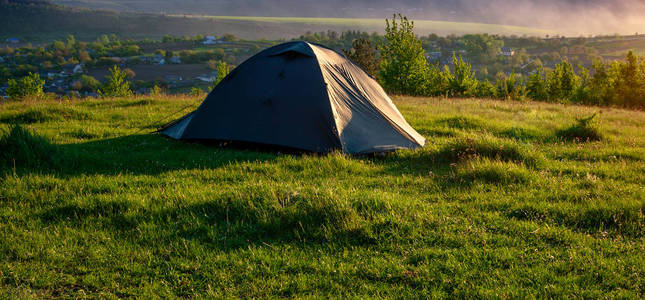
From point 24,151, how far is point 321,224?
6031 millimetres

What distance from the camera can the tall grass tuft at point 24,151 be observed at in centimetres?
718

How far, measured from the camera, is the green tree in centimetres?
3061

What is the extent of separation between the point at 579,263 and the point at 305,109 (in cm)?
613

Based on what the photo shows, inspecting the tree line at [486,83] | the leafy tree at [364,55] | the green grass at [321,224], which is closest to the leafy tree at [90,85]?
the leafy tree at [364,55]

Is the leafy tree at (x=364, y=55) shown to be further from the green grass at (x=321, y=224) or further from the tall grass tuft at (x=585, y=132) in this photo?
the green grass at (x=321, y=224)

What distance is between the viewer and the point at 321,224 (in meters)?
5.05

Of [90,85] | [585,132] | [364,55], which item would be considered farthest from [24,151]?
[90,85]

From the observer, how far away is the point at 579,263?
420 centimetres

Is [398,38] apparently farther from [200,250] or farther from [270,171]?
[200,250]

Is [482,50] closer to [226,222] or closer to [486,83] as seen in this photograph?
[486,83]

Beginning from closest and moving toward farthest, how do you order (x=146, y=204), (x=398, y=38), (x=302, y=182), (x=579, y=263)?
(x=579, y=263) < (x=146, y=204) < (x=302, y=182) < (x=398, y=38)

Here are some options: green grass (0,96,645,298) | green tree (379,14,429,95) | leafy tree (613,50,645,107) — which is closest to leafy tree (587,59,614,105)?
leafy tree (613,50,645,107)

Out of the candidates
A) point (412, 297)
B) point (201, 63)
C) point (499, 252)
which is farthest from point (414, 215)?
point (201, 63)

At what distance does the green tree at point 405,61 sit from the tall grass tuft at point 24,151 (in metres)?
25.7
